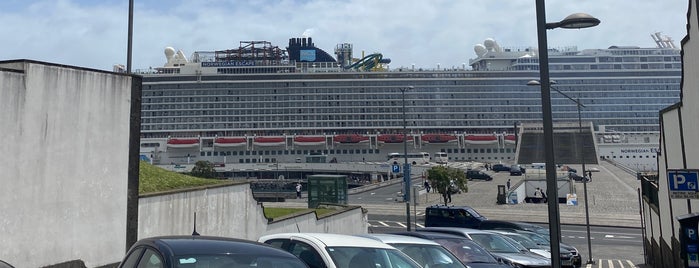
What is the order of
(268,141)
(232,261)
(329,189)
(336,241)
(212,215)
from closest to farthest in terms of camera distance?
(232,261)
(336,241)
(212,215)
(329,189)
(268,141)

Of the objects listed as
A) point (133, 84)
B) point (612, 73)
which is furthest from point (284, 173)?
point (133, 84)

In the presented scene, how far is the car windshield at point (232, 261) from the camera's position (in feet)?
13.4

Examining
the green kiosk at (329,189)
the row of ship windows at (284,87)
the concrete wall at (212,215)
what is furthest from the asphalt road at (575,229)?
the row of ship windows at (284,87)

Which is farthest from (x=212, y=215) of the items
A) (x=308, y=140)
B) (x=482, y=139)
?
(x=482, y=139)

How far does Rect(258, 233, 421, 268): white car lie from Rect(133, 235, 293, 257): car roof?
1390 mm

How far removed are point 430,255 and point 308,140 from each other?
10069cm

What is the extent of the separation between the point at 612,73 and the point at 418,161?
52.2m

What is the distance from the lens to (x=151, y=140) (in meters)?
110

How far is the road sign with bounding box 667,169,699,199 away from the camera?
25.7 feet

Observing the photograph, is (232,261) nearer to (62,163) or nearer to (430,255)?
(430,255)

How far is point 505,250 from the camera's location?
11664mm

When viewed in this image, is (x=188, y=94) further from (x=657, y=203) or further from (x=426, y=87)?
(x=657, y=203)

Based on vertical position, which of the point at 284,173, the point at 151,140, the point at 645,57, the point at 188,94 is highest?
the point at 645,57

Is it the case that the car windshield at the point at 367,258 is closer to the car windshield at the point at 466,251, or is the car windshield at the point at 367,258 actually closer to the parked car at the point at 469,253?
the parked car at the point at 469,253
